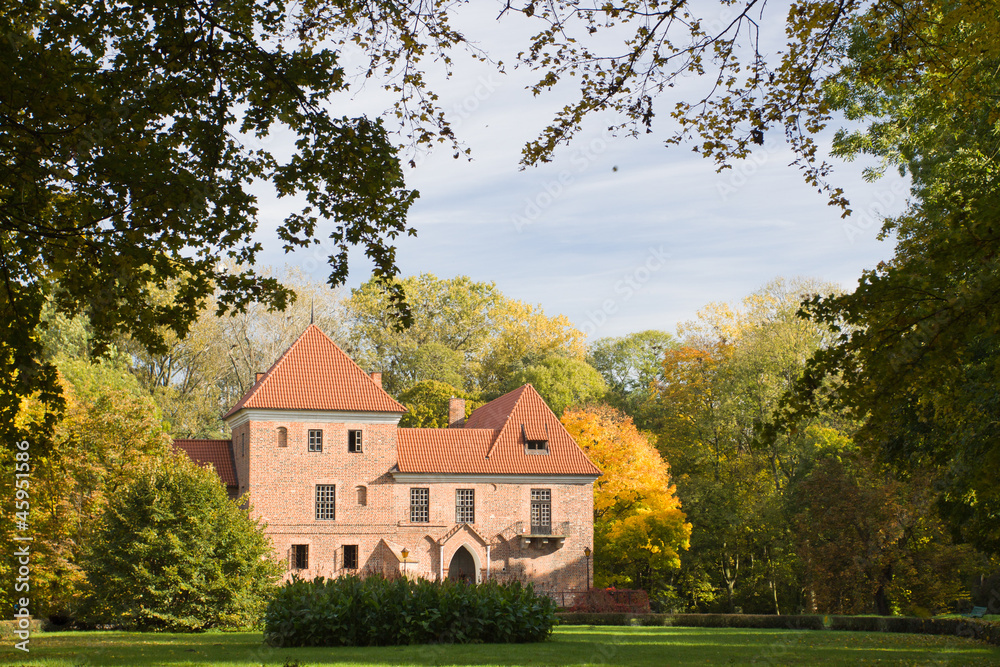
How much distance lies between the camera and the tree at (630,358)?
64.2 m

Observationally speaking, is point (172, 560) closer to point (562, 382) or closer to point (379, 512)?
point (379, 512)

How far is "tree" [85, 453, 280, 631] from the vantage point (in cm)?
2425

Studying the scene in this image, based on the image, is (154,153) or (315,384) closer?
(154,153)

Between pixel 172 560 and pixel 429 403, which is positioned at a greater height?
pixel 429 403

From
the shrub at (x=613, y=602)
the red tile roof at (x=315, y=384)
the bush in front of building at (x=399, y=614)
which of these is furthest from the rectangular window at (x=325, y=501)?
the bush in front of building at (x=399, y=614)

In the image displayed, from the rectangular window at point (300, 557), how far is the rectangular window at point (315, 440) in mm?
4117

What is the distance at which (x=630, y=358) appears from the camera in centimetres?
6525

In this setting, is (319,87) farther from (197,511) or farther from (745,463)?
(745,463)

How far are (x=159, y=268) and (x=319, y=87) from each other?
2.32m

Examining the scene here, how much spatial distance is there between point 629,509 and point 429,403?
13.8m

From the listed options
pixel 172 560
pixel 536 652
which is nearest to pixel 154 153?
pixel 536 652

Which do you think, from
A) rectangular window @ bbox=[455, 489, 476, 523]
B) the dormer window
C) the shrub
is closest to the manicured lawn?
the shrub

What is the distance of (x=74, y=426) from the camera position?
28875mm

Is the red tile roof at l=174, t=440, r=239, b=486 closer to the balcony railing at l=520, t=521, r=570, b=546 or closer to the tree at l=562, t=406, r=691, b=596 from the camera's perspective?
the balcony railing at l=520, t=521, r=570, b=546
